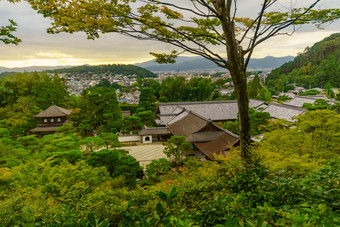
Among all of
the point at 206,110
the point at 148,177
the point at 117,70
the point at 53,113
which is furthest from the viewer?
the point at 117,70

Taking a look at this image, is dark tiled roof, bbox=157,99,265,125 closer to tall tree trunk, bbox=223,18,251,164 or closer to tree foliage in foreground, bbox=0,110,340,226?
tree foliage in foreground, bbox=0,110,340,226

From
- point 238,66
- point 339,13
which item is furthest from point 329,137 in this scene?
point 238,66

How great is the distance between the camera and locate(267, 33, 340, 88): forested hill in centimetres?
5575

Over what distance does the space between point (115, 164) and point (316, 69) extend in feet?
253

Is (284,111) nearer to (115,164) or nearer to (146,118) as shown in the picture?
(146,118)

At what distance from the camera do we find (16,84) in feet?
88.6

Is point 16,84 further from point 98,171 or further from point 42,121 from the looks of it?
point 98,171

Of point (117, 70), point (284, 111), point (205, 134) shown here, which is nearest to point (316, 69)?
point (284, 111)

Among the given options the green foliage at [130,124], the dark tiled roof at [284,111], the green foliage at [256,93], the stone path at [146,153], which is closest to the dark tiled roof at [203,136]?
the stone path at [146,153]

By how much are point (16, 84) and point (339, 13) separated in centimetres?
3293

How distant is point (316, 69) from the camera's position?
219 ft

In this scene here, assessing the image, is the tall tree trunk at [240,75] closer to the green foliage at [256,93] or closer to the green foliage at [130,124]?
the green foliage at [130,124]

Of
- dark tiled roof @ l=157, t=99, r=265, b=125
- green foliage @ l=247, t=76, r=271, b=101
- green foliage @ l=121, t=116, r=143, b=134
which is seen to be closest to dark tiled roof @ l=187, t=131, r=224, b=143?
green foliage @ l=121, t=116, r=143, b=134

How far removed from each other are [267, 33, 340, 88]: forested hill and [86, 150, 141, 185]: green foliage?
64.4 meters
